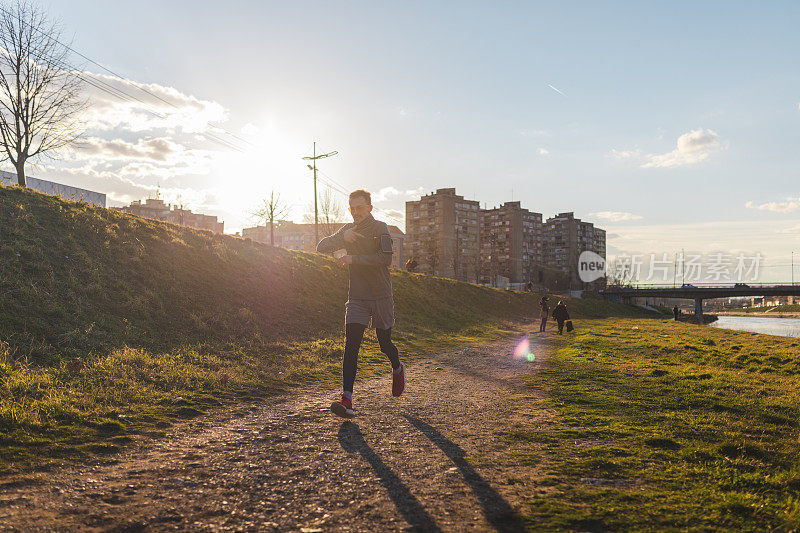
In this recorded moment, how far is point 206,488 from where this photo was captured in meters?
3.12

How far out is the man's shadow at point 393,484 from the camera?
2.60 m

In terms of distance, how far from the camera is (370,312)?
535cm

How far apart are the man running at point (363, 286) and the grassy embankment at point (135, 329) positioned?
205cm

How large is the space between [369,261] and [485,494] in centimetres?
285

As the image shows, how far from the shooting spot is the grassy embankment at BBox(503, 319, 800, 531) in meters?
2.63

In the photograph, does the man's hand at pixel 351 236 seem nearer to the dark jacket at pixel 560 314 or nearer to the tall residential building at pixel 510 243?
Answer: the dark jacket at pixel 560 314

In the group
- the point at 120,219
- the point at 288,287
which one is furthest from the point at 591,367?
the point at 120,219

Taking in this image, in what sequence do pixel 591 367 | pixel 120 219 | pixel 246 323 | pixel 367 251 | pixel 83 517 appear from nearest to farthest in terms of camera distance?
1. pixel 83 517
2. pixel 367 251
3. pixel 591 367
4. pixel 246 323
5. pixel 120 219

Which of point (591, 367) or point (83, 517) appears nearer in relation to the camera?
point (83, 517)

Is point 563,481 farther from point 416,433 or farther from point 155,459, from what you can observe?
point 155,459

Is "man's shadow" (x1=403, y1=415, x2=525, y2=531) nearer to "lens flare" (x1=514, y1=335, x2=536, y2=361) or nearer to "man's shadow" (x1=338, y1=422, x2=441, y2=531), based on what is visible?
"man's shadow" (x1=338, y1=422, x2=441, y2=531)

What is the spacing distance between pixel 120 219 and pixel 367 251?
14.3 m

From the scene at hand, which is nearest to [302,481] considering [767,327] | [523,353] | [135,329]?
[135,329]

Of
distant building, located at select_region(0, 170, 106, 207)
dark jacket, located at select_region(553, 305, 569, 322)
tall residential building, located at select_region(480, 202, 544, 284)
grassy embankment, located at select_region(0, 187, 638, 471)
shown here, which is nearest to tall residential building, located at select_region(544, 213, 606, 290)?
tall residential building, located at select_region(480, 202, 544, 284)
